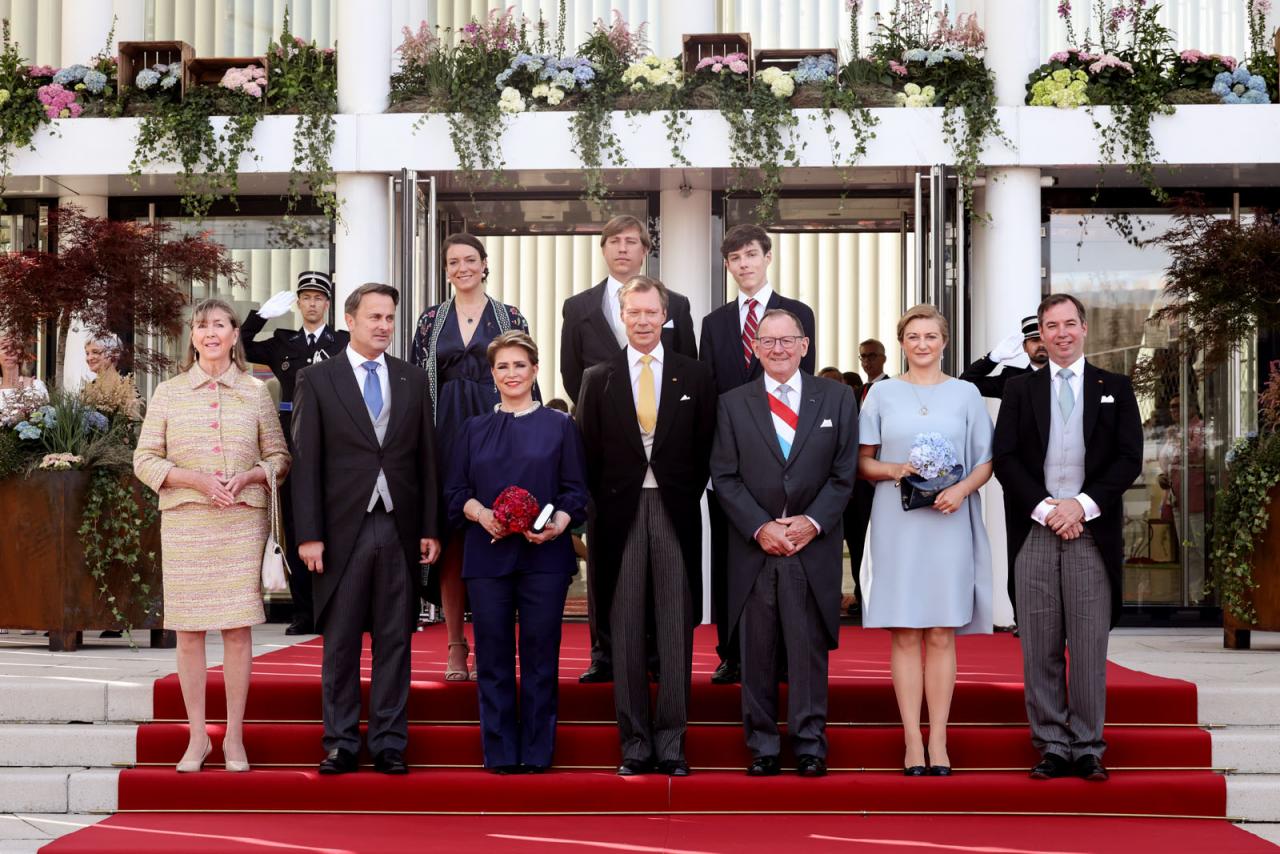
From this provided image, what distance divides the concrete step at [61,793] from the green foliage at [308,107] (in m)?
3.92

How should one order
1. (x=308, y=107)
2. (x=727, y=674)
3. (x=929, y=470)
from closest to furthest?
(x=929, y=470), (x=727, y=674), (x=308, y=107)

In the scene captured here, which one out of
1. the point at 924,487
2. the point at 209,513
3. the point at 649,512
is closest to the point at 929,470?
the point at 924,487

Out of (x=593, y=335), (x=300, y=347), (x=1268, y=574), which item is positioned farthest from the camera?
(x=300, y=347)

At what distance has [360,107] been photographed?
8.60m

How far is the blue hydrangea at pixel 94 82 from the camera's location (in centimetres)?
877

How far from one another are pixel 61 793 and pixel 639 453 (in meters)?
2.43

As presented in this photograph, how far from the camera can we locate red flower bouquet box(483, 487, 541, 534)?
17.1ft

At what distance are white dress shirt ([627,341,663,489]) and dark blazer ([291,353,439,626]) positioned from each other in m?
0.77

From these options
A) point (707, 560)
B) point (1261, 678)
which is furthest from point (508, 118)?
point (1261, 678)

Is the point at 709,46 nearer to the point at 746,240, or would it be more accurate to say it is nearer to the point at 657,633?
the point at 746,240

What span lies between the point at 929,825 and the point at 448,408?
2468 mm

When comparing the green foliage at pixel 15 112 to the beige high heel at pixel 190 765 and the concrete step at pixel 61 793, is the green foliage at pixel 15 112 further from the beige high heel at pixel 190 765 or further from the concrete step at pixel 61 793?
the beige high heel at pixel 190 765

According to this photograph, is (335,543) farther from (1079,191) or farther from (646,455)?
(1079,191)

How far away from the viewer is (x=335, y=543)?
536 cm
